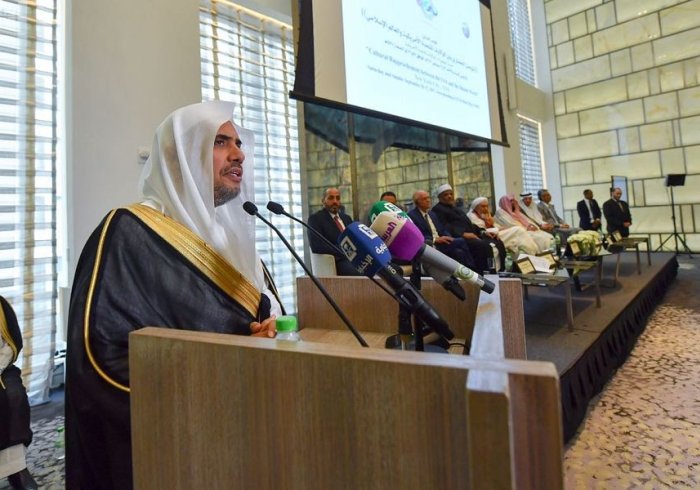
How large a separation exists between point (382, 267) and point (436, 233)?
3.12 metres

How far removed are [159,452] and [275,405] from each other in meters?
0.19

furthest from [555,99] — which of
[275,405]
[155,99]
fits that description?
[275,405]

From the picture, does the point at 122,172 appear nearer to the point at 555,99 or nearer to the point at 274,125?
the point at 274,125

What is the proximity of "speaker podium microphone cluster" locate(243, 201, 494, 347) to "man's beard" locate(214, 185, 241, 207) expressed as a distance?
17.4 inches

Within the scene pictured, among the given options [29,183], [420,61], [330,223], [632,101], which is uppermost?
[632,101]

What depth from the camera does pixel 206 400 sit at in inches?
16.8

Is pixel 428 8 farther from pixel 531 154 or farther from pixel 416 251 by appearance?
pixel 531 154

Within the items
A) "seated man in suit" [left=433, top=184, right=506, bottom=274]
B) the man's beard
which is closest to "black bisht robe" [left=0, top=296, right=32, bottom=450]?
the man's beard

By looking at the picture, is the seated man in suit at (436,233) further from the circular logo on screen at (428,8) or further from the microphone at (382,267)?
the microphone at (382,267)

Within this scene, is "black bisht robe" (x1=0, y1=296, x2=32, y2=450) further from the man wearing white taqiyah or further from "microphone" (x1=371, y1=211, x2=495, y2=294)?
the man wearing white taqiyah

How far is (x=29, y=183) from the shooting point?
2.00 metres

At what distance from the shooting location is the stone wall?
21.5ft

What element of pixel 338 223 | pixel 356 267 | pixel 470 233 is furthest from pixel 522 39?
pixel 356 267

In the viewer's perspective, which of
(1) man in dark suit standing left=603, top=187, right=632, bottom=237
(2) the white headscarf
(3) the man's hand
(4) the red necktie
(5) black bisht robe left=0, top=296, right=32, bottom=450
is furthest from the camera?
(1) man in dark suit standing left=603, top=187, right=632, bottom=237
